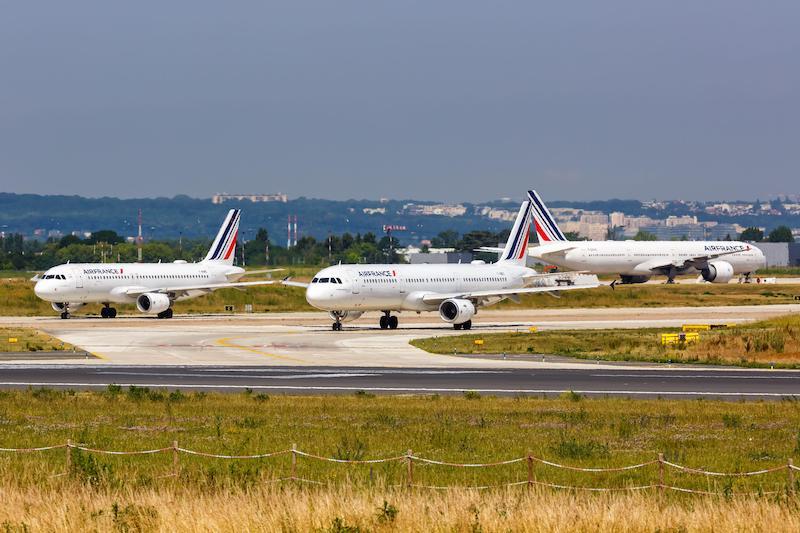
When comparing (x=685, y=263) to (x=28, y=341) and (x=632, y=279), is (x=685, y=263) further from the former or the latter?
(x=28, y=341)

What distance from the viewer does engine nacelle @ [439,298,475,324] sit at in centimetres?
8388

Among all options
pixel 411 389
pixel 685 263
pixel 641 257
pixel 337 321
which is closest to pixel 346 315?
pixel 337 321

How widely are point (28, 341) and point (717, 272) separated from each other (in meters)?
97.4

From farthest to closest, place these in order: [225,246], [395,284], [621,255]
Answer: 1. [621,255]
2. [225,246]
3. [395,284]

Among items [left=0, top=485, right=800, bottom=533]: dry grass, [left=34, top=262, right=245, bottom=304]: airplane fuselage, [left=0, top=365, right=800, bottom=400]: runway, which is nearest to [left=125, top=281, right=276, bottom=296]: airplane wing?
[left=34, top=262, right=245, bottom=304]: airplane fuselage

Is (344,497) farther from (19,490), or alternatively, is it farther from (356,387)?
(356,387)

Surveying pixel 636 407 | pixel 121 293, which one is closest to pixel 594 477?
pixel 636 407

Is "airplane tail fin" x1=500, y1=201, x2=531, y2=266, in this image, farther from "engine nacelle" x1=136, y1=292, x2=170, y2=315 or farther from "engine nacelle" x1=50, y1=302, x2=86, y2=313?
"engine nacelle" x1=50, y1=302, x2=86, y2=313

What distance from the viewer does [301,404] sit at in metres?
38.7

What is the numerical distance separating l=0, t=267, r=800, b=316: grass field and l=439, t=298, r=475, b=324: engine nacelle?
33472mm

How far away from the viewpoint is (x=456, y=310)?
8388 cm

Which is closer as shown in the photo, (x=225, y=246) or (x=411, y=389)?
(x=411, y=389)

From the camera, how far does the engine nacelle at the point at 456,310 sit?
83.9 m

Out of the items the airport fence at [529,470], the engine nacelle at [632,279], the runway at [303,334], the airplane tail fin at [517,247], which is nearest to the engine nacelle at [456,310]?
the runway at [303,334]
